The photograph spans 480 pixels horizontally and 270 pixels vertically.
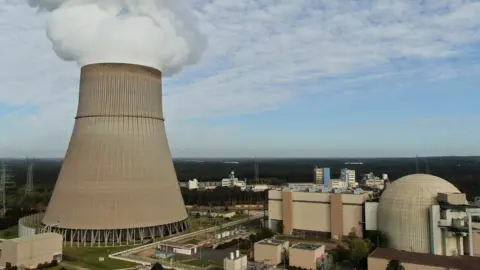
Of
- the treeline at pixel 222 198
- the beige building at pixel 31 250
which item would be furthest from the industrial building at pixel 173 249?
the treeline at pixel 222 198

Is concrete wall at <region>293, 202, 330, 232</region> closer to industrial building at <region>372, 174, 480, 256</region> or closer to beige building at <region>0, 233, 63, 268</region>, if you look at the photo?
industrial building at <region>372, 174, 480, 256</region>

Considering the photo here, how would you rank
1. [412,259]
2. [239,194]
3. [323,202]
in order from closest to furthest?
[412,259]
[323,202]
[239,194]

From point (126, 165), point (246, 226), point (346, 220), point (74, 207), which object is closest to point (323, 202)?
point (346, 220)

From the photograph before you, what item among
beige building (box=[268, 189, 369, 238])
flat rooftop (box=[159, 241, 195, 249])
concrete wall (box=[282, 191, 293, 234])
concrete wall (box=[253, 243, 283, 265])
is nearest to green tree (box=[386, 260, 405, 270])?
concrete wall (box=[253, 243, 283, 265])

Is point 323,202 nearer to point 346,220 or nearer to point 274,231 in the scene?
point 346,220

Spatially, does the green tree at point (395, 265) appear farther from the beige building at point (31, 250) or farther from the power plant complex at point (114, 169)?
the beige building at point (31, 250)
